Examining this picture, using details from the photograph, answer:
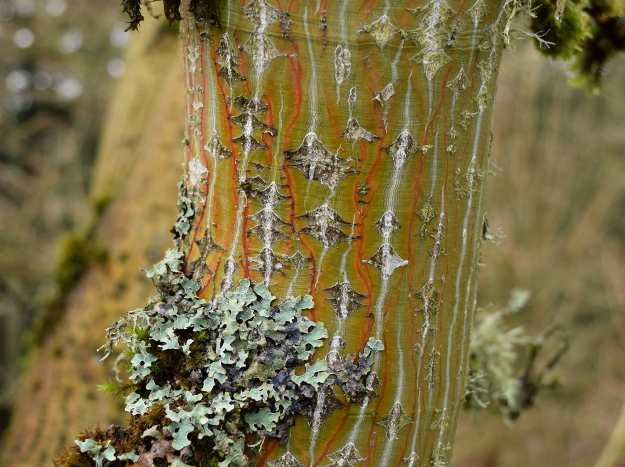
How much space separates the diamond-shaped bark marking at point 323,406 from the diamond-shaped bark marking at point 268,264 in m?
0.23

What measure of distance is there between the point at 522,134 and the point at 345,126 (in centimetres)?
580

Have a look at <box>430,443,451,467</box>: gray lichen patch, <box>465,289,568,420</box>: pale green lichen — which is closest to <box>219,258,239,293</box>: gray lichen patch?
<box>430,443,451,467</box>: gray lichen patch

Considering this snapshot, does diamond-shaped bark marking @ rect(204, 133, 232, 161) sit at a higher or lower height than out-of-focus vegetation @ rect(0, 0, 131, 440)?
lower

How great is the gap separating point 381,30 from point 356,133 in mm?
179

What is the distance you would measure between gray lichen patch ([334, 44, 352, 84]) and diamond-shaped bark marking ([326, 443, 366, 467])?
688 millimetres

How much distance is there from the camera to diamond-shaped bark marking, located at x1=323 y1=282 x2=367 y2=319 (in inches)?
37.8

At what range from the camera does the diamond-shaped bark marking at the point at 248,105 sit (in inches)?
36.6

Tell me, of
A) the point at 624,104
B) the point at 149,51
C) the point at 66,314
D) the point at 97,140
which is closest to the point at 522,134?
the point at 624,104

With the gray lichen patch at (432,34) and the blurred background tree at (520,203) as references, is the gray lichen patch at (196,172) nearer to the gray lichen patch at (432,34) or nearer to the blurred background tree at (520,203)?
the gray lichen patch at (432,34)

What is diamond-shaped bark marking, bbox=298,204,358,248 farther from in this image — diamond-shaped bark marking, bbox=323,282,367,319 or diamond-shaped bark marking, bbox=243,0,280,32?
diamond-shaped bark marking, bbox=243,0,280,32

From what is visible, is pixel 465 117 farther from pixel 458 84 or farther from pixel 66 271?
pixel 66 271

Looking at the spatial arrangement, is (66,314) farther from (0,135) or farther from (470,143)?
(0,135)

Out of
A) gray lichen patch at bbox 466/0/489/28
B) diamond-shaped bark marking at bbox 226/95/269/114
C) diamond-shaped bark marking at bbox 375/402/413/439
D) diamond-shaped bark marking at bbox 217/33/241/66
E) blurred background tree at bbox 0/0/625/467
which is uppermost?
blurred background tree at bbox 0/0/625/467

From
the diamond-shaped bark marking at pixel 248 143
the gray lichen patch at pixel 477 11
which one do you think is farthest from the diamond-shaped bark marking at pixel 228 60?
the gray lichen patch at pixel 477 11
